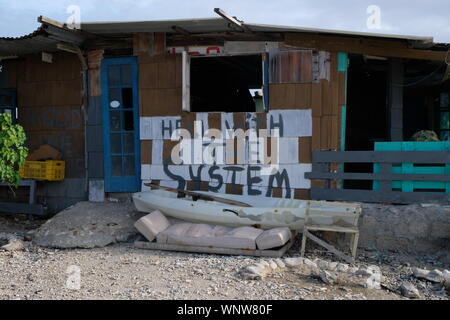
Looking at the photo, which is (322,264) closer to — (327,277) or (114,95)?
(327,277)

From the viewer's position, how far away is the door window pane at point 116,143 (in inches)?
360

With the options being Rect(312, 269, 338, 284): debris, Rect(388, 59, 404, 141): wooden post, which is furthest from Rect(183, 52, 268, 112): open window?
Rect(312, 269, 338, 284): debris

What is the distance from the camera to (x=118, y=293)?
5160 millimetres

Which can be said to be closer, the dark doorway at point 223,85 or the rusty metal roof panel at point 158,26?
the rusty metal roof panel at point 158,26

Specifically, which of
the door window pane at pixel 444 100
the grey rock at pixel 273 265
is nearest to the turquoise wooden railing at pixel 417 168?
the grey rock at pixel 273 265

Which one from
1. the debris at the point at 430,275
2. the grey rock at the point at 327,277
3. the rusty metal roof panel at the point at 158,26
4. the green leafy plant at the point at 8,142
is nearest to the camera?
the grey rock at the point at 327,277

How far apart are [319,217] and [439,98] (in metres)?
5.84

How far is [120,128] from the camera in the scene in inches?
360

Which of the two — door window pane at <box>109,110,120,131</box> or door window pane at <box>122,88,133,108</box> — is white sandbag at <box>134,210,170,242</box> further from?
door window pane at <box>122,88,133,108</box>

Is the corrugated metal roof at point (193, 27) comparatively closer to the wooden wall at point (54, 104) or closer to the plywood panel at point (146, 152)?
the wooden wall at point (54, 104)

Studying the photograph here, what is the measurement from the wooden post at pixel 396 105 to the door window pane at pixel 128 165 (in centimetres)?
506

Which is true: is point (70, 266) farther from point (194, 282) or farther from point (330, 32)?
point (330, 32)

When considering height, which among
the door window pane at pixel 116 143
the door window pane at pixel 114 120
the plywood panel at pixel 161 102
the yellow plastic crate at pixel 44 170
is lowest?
the yellow plastic crate at pixel 44 170

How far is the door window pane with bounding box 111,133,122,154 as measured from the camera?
9.16 meters
